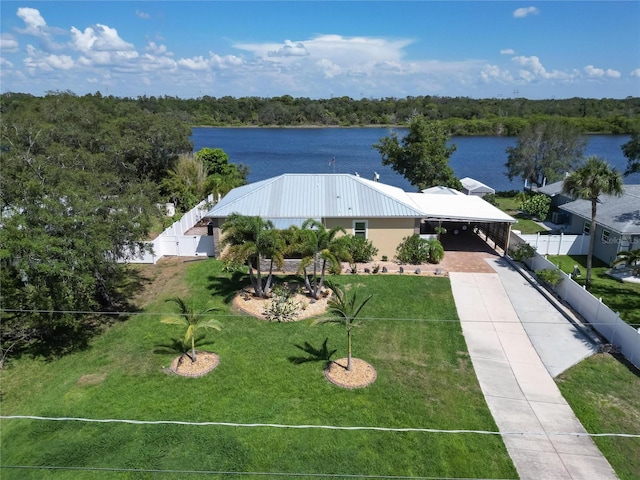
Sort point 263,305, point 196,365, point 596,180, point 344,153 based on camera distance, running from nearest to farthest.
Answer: point 196,365
point 596,180
point 263,305
point 344,153

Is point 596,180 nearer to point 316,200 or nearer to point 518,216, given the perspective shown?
point 316,200

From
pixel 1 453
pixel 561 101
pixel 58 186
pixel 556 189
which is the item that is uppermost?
pixel 561 101

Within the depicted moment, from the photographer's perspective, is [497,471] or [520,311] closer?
[497,471]

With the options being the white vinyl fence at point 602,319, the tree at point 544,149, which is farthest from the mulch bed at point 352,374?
the tree at point 544,149

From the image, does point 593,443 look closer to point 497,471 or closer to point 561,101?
point 497,471

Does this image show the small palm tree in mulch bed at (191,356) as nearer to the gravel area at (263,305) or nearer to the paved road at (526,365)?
the gravel area at (263,305)

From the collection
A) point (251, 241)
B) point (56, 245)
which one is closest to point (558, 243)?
point (251, 241)

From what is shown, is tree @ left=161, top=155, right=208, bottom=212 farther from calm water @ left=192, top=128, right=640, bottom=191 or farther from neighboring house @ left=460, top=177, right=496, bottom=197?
neighboring house @ left=460, top=177, right=496, bottom=197

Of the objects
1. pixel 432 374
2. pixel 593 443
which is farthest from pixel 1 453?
pixel 593 443
